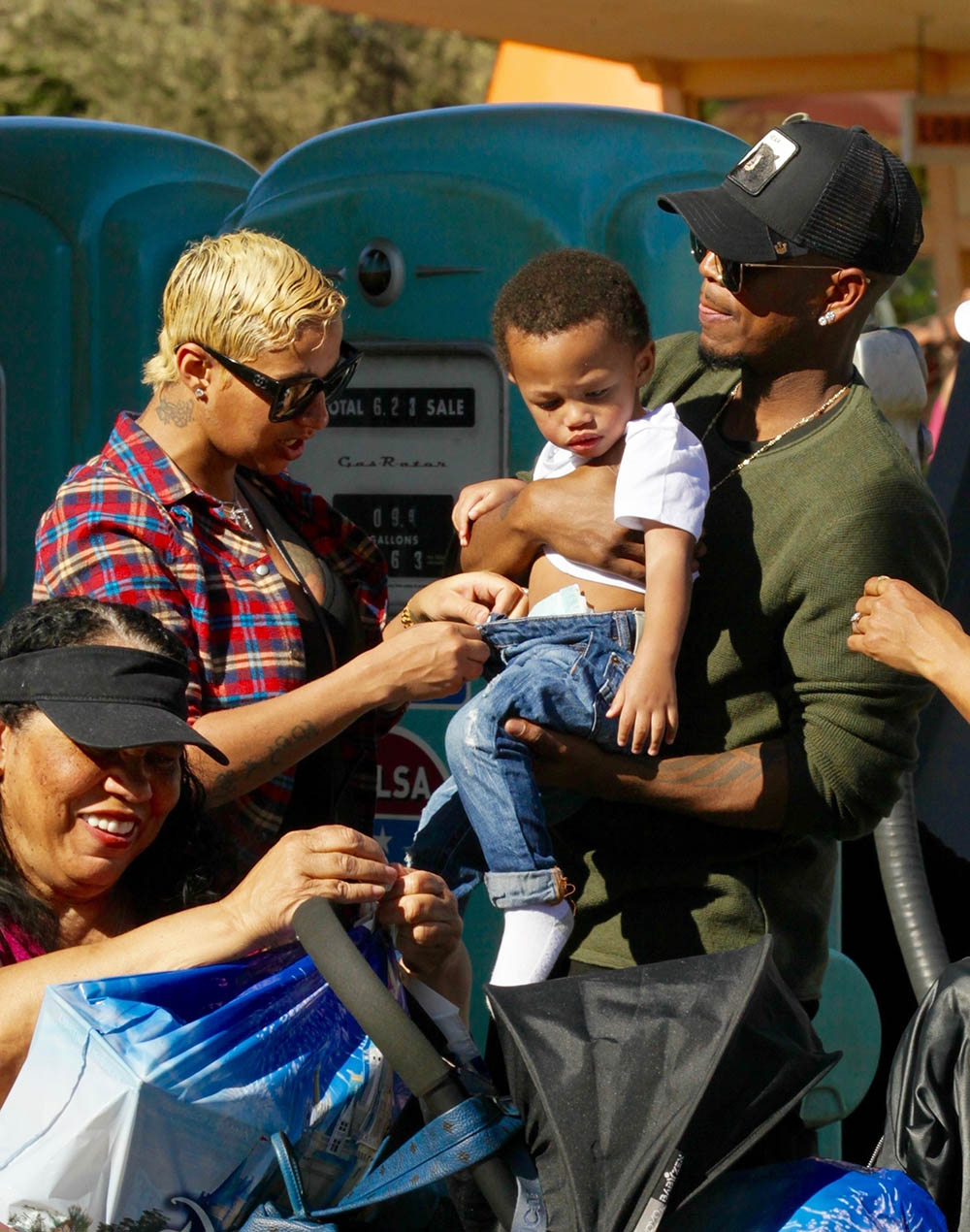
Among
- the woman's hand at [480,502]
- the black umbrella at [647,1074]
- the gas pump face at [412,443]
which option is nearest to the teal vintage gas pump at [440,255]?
the gas pump face at [412,443]

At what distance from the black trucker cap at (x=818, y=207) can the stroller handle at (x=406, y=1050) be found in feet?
3.75

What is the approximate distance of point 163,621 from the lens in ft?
7.86

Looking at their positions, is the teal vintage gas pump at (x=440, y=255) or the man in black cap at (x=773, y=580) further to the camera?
the teal vintage gas pump at (x=440, y=255)

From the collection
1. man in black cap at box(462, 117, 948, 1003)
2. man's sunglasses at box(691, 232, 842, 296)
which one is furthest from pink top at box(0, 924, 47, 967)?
man's sunglasses at box(691, 232, 842, 296)

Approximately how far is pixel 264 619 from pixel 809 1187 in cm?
118

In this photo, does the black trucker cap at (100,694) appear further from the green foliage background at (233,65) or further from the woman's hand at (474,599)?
the green foliage background at (233,65)

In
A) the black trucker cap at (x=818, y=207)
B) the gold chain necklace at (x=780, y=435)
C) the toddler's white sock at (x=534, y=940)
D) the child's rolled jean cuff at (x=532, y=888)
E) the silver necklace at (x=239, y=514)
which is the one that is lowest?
the toddler's white sock at (x=534, y=940)

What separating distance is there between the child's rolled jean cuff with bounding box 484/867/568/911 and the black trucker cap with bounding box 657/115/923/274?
2.93ft

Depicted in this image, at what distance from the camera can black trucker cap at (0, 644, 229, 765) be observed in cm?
206

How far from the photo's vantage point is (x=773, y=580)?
7.61 ft

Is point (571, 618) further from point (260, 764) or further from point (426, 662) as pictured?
point (260, 764)

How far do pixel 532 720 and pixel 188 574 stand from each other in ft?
1.82

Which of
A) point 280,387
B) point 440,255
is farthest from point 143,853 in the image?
point 440,255

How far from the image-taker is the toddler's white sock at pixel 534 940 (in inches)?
91.8
